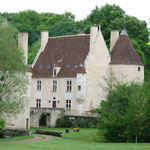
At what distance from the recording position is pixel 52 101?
66.4 metres

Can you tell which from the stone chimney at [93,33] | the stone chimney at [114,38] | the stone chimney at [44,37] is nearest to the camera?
the stone chimney at [93,33]

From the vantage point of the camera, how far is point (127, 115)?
4738 cm

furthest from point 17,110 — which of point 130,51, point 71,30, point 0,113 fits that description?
point 71,30

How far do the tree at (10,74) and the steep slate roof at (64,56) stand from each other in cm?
1239

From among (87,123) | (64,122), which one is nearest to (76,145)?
(87,123)

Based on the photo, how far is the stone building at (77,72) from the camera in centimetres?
6300

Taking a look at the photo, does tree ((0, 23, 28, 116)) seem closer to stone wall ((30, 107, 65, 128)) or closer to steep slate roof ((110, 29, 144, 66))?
stone wall ((30, 107, 65, 128))

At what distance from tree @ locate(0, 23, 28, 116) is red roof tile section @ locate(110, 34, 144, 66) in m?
16.2

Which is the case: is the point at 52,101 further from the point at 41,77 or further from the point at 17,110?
the point at 17,110

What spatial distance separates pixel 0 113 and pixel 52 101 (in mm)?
15445

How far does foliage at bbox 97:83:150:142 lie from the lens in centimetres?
4667

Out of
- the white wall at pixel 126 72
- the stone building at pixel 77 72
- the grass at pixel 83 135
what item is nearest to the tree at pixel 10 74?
the grass at pixel 83 135

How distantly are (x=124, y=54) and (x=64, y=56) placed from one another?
24.4 ft

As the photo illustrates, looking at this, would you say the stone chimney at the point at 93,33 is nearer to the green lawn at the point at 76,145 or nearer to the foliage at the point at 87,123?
the foliage at the point at 87,123
